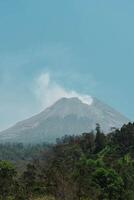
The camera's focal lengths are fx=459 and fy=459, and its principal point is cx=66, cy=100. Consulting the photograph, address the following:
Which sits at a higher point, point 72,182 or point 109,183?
point 109,183

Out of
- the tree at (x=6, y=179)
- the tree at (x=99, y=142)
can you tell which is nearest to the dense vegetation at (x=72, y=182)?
the tree at (x=6, y=179)

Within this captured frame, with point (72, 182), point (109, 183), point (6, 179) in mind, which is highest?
point (6, 179)

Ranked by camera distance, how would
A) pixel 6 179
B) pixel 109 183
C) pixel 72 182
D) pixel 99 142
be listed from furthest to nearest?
pixel 99 142 < pixel 109 183 < pixel 6 179 < pixel 72 182

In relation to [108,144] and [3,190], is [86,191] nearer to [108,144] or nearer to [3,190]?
[3,190]

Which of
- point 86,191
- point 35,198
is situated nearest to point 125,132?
point 35,198

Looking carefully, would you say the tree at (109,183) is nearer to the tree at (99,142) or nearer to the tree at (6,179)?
the tree at (6,179)

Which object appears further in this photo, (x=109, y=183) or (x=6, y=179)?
(x=109, y=183)

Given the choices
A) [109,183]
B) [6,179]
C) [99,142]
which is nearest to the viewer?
[6,179]

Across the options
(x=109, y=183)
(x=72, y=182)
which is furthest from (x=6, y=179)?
(x=72, y=182)

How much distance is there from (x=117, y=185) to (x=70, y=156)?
1346cm

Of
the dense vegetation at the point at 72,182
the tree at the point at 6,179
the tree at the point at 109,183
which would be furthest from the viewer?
the tree at the point at 109,183

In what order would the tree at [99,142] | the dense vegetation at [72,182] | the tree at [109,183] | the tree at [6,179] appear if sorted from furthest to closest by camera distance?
the tree at [99,142] < the tree at [109,183] < the tree at [6,179] < the dense vegetation at [72,182]

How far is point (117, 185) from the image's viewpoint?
84.7 feet

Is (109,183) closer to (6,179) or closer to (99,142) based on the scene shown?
(6,179)
